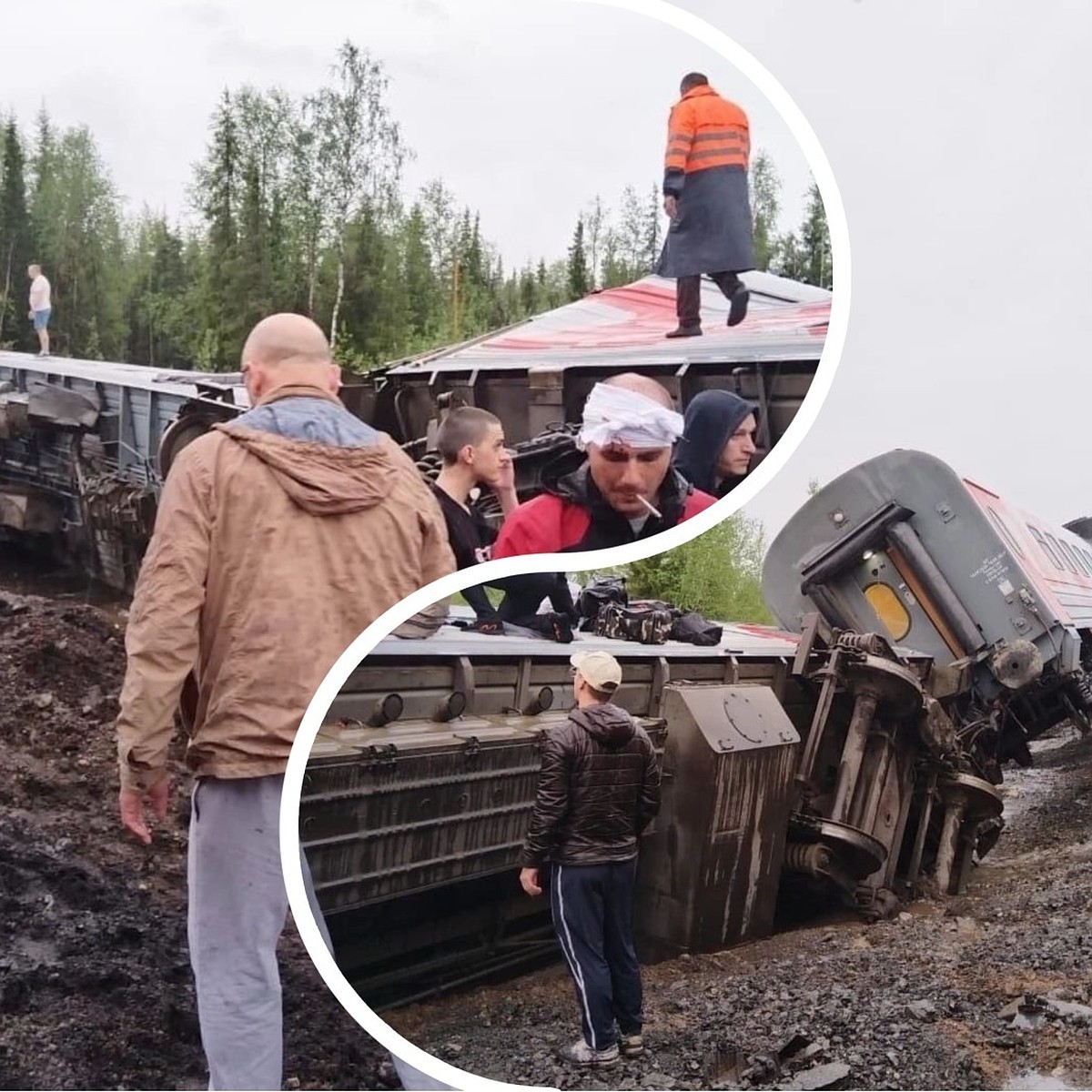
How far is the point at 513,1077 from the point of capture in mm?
1928

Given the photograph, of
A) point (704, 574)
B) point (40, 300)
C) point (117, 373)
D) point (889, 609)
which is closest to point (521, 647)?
point (704, 574)

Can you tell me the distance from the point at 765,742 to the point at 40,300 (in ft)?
5.00

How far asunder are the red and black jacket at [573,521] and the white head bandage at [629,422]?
2.0 inches

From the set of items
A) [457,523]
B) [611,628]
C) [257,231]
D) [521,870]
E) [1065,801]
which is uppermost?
[257,231]

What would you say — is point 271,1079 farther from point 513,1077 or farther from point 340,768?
point 340,768

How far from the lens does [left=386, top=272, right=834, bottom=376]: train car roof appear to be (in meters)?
1.93

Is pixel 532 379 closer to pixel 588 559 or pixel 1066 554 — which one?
pixel 588 559

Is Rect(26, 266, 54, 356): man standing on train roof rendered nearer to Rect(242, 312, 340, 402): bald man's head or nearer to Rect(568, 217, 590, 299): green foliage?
Rect(242, 312, 340, 402): bald man's head

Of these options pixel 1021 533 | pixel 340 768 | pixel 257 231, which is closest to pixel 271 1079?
pixel 340 768

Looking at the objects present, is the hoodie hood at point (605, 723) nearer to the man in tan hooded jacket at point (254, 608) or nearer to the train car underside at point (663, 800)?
the train car underside at point (663, 800)

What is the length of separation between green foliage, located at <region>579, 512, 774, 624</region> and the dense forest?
456 mm

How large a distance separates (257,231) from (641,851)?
1.25 meters

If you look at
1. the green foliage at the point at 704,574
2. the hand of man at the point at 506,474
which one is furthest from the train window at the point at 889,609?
the hand of man at the point at 506,474

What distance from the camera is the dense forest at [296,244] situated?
6.59 feet
